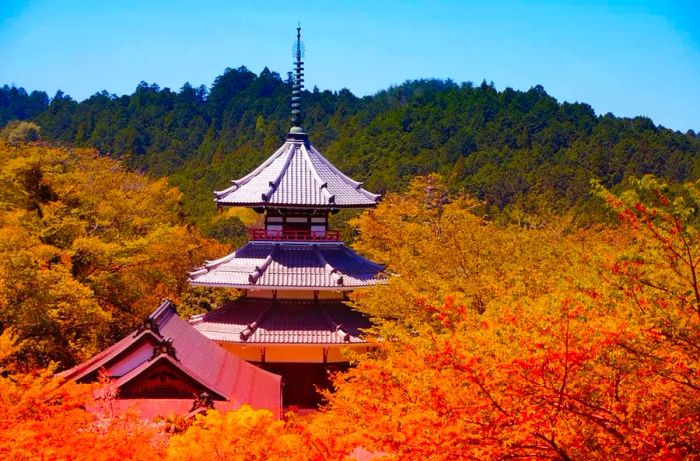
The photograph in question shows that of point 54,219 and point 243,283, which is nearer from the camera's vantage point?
point 243,283

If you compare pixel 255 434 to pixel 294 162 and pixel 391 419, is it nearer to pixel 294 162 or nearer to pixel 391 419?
pixel 391 419

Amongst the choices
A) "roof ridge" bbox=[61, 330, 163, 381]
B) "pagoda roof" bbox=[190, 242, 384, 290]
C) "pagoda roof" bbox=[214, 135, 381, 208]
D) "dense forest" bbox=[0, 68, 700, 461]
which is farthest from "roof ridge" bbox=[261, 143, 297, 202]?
"roof ridge" bbox=[61, 330, 163, 381]

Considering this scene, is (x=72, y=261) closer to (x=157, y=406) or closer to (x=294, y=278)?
(x=294, y=278)

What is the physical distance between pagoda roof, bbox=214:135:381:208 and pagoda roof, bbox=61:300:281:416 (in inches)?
189

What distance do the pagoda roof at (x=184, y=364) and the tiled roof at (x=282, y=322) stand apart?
1.58m

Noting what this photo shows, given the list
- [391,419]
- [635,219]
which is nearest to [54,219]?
[391,419]

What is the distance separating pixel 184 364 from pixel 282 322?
715 centimetres

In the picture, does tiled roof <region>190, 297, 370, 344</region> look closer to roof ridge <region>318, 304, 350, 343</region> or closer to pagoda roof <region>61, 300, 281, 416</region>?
roof ridge <region>318, 304, 350, 343</region>

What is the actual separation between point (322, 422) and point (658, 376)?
7.50m

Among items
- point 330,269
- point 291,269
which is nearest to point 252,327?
point 291,269

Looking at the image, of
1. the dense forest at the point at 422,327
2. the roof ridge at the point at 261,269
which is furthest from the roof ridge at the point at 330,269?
the roof ridge at the point at 261,269

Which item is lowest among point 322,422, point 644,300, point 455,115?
point 322,422

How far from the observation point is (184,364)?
59.5 feet

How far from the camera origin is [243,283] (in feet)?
82.8
